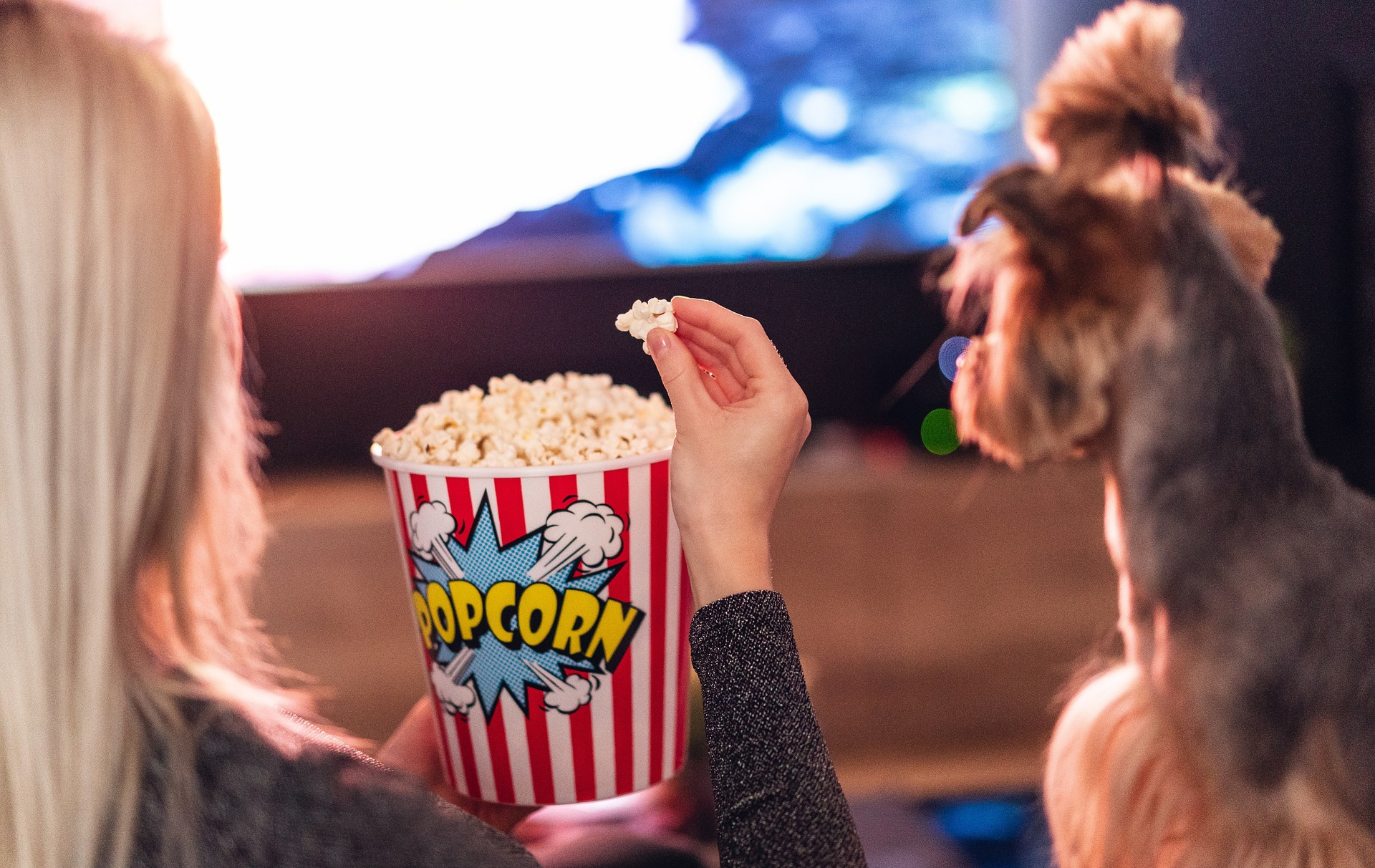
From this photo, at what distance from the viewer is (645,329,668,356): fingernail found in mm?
644

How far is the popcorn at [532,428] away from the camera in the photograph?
2.23 feet

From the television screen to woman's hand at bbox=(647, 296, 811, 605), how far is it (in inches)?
60.7

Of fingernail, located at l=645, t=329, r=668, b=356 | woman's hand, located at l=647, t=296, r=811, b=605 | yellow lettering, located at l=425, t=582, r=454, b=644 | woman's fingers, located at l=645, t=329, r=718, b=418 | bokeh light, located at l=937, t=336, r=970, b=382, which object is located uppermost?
fingernail, located at l=645, t=329, r=668, b=356

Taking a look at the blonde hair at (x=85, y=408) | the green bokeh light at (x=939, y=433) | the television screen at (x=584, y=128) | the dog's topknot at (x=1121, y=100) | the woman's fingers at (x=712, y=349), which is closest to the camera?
the blonde hair at (x=85, y=408)

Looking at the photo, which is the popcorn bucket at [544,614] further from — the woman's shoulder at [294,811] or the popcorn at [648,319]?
the woman's shoulder at [294,811]

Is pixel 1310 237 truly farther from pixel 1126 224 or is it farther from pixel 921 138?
pixel 1126 224

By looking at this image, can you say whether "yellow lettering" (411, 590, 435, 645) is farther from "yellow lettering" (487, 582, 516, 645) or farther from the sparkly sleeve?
the sparkly sleeve

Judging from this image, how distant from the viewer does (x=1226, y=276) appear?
0.65 meters

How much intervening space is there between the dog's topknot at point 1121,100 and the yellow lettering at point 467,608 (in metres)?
0.48

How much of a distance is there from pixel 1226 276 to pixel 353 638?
5.98 feet

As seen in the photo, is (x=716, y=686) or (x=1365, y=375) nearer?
(x=716, y=686)

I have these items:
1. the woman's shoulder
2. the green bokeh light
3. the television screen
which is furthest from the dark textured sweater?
the green bokeh light

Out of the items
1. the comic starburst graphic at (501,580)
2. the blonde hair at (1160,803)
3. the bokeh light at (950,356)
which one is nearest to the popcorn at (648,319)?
the comic starburst graphic at (501,580)

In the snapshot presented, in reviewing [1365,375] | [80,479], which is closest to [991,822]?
[1365,375]
